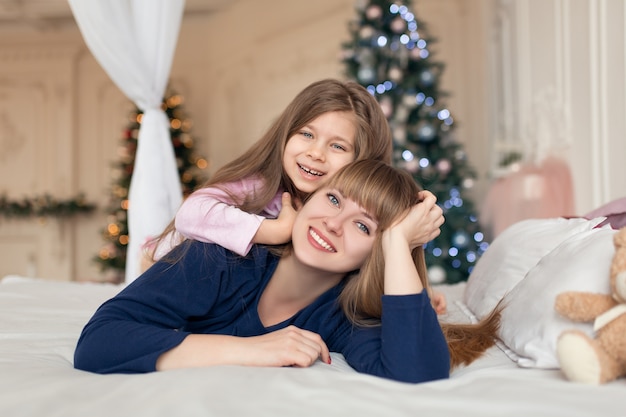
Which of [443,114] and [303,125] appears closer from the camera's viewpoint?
[303,125]

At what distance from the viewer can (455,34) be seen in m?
6.06

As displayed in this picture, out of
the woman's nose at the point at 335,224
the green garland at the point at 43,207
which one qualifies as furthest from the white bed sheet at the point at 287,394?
the green garland at the point at 43,207

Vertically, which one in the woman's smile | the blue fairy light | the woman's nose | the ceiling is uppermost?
the ceiling

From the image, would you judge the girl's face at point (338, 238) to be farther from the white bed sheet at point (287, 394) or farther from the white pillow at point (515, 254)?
the white pillow at point (515, 254)

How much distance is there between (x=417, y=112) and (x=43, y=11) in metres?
5.01

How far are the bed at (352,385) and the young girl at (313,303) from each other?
0.22ft

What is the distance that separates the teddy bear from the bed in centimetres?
3

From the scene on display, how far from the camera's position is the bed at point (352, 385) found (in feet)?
3.35

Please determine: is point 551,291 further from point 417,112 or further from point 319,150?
point 417,112

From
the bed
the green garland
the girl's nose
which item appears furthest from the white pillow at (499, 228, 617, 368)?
the green garland

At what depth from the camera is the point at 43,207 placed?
7.74 m

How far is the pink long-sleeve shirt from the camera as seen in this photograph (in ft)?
5.49

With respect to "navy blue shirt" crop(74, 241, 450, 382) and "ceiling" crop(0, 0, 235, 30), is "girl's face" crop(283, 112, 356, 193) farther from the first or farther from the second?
"ceiling" crop(0, 0, 235, 30)

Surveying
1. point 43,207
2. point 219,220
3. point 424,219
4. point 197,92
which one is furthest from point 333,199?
point 43,207
